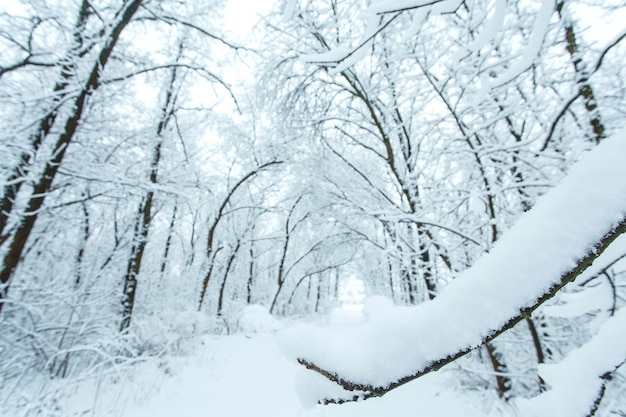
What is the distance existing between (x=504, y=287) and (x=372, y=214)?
2.80 m

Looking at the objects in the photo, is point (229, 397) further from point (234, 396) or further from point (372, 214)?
point (372, 214)

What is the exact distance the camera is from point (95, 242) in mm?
6516

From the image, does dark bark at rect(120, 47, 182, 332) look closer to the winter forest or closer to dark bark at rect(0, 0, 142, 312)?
the winter forest

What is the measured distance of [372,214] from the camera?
314cm

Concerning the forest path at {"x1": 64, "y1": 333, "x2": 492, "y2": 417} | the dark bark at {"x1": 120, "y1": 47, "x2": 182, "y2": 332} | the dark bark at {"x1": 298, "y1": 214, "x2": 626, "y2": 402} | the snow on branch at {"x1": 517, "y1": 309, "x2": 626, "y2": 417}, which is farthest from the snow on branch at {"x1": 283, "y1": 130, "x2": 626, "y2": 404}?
the dark bark at {"x1": 120, "y1": 47, "x2": 182, "y2": 332}

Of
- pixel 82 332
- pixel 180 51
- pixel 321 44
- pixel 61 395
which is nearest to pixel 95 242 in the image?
pixel 82 332

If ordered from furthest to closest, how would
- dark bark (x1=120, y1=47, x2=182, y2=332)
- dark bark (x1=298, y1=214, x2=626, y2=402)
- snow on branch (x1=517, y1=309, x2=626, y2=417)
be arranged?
dark bark (x1=120, y1=47, x2=182, y2=332) → snow on branch (x1=517, y1=309, x2=626, y2=417) → dark bark (x1=298, y1=214, x2=626, y2=402)

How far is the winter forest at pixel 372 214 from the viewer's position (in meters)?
0.39

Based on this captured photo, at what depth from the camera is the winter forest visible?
0.39 meters

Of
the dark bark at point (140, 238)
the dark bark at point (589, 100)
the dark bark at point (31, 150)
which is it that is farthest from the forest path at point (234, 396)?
the dark bark at point (589, 100)

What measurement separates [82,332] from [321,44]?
4.87 m

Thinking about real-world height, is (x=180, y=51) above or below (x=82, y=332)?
above

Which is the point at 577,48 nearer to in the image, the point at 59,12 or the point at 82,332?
the point at 59,12

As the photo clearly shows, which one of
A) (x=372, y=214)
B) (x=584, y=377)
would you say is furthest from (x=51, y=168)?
(x=584, y=377)
